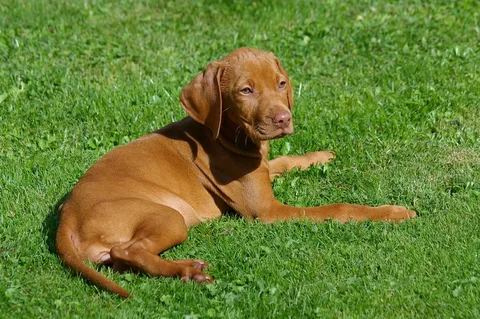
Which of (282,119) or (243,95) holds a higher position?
(243,95)

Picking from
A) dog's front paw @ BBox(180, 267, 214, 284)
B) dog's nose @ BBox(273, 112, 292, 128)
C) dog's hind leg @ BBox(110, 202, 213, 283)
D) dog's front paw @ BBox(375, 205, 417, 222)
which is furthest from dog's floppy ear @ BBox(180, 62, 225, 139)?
dog's front paw @ BBox(375, 205, 417, 222)

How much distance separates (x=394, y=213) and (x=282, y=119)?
1110mm

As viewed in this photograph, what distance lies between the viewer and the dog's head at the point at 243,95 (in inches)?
250

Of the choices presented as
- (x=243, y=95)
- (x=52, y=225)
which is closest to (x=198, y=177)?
(x=243, y=95)

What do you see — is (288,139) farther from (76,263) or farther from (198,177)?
(76,263)

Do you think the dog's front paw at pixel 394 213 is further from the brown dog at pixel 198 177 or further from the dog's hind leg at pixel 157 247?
the dog's hind leg at pixel 157 247

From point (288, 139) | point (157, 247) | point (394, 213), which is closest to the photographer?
point (157, 247)

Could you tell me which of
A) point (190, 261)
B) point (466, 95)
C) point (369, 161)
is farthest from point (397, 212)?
point (466, 95)

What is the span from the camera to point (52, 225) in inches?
256

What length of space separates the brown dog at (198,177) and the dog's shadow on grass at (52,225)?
249 mm

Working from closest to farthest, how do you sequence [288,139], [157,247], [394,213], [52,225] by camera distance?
[157,247] → [394,213] → [52,225] → [288,139]

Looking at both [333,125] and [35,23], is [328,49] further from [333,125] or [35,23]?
[35,23]

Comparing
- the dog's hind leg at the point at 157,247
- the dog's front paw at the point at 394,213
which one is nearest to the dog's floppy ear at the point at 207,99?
the dog's hind leg at the point at 157,247

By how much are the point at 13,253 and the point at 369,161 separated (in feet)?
10.2
